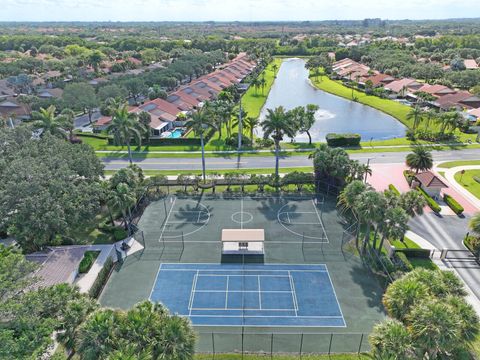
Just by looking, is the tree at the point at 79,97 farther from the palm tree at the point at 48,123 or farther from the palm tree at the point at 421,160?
the palm tree at the point at 421,160

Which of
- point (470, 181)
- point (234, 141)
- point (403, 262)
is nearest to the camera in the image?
point (403, 262)

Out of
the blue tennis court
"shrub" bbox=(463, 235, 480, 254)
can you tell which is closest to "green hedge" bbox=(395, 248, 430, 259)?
"shrub" bbox=(463, 235, 480, 254)

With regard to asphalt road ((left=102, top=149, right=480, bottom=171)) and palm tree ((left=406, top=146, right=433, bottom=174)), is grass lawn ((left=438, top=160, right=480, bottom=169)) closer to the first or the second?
asphalt road ((left=102, top=149, right=480, bottom=171))

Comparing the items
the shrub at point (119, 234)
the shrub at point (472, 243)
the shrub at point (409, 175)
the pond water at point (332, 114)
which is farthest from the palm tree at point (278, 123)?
the shrub at point (472, 243)

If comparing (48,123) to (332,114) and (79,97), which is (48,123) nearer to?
(79,97)

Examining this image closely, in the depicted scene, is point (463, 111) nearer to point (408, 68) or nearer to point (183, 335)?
point (408, 68)

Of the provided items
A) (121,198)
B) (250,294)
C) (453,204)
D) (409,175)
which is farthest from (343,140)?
(121,198)
